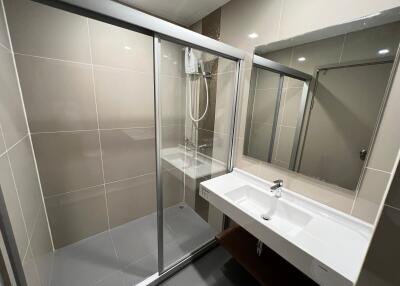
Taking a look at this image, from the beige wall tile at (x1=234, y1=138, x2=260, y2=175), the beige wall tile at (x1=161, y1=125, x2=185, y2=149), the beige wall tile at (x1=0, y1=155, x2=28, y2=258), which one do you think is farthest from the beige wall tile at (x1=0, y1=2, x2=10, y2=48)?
the beige wall tile at (x1=234, y1=138, x2=260, y2=175)

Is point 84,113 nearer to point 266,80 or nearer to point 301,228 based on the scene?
point 266,80

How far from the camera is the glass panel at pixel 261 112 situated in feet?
4.25

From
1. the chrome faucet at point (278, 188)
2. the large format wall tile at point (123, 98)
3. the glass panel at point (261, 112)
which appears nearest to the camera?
the chrome faucet at point (278, 188)

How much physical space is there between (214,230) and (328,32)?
76.5 inches

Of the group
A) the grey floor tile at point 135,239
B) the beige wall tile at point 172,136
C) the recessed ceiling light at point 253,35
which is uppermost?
the recessed ceiling light at point 253,35

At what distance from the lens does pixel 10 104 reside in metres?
0.98

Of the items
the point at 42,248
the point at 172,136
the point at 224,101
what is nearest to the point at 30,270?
the point at 42,248

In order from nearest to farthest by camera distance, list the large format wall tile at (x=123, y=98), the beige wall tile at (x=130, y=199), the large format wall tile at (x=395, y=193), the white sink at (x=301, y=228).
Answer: the large format wall tile at (x=395, y=193), the white sink at (x=301, y=228), the large format wall tile at (x=123, y=98), the beige wall tile at (x=130, y=199)

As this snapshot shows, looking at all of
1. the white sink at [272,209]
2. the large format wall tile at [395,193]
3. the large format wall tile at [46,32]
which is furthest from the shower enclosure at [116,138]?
the large format wall tile at [395,193]

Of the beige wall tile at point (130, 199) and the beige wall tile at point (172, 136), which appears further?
the beige wall tile at point (130, 199)

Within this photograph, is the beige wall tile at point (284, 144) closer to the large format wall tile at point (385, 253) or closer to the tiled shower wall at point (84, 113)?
the large format wall tile at point (385, 253)

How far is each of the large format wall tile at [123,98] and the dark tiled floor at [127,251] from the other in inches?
38.3

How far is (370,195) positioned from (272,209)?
1.79ft

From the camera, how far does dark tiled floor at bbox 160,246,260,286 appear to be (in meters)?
1.38
